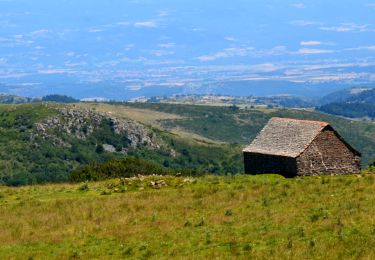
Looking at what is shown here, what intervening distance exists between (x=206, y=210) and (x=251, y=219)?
129 inches

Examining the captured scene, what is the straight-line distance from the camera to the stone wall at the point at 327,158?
1843 inches

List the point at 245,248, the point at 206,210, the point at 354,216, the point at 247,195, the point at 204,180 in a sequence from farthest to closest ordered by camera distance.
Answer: the point at 204,180 < the point at 247,195 < the point at 206,210 < the point at 354,216 < the point at 245,248

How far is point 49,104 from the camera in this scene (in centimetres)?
15500

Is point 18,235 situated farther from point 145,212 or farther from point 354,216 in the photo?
point 354,216

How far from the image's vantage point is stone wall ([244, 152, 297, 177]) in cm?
4681

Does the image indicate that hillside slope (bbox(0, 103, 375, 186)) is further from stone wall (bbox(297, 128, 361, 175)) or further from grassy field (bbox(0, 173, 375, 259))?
grassy field (bbox(0, 173, 375, 259))

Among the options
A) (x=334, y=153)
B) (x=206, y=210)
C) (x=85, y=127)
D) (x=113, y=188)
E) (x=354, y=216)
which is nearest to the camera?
(x=354, y=216)

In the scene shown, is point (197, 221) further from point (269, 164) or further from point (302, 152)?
point (269, 164)

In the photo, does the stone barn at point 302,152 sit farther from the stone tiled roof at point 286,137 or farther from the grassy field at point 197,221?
the grassy field at point 197,221

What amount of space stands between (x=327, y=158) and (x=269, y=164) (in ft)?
12.3

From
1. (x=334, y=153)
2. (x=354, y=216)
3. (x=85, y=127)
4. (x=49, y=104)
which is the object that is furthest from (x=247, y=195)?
(x=49, y=104)

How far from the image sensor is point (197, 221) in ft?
91.4

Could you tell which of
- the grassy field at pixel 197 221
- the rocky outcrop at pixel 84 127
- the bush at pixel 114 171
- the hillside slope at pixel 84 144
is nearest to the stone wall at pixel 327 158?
the grassy field at pixel 197 221

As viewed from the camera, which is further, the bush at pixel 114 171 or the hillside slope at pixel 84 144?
the hillside slope at pixel 84 144
